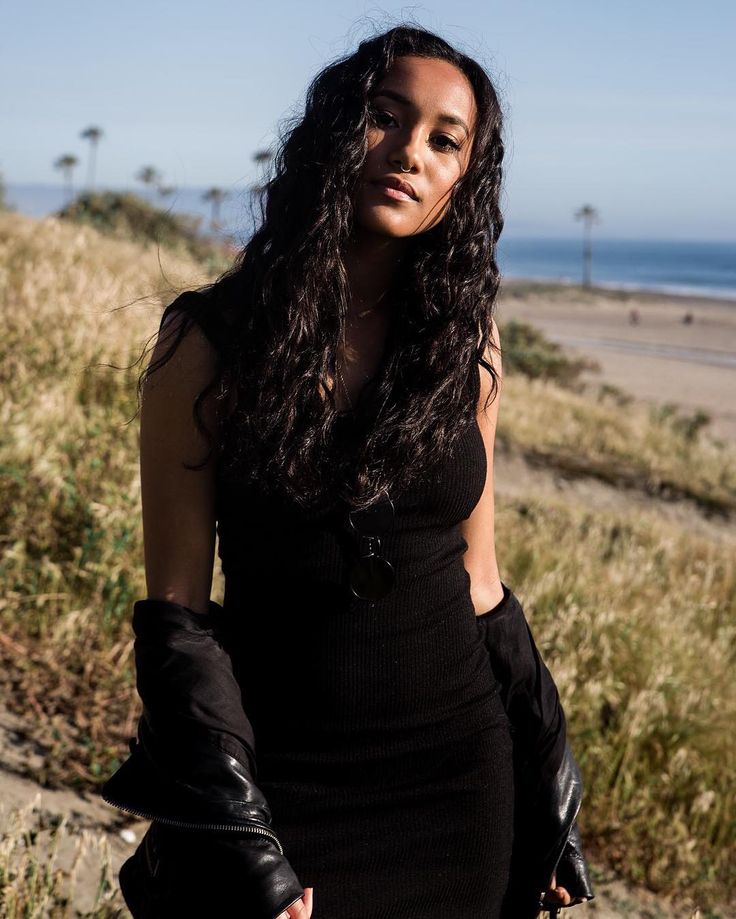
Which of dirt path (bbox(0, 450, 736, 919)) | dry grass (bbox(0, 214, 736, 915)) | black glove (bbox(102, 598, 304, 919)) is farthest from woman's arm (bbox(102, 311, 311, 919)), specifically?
dry grass (bbox(0, 214, 736, 915))

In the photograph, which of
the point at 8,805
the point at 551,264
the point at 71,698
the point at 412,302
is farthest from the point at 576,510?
the point at 551,264

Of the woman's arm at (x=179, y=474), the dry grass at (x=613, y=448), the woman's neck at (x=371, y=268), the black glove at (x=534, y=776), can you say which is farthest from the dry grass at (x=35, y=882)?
the dry grass at (x=613, y=448)

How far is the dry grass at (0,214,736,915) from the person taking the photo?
381 cm

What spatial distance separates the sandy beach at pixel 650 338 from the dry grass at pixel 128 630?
14401 millimetres

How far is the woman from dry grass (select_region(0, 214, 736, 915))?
939 millimetres

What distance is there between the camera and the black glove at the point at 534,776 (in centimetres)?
208

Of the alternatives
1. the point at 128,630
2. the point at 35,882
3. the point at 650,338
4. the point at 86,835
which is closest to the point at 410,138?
the point at 86,835

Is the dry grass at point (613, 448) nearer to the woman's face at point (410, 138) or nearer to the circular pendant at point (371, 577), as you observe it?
the woman's face at point (410, 138)

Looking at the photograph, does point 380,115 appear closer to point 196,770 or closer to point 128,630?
point 196,770

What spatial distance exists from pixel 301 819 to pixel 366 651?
297 mm

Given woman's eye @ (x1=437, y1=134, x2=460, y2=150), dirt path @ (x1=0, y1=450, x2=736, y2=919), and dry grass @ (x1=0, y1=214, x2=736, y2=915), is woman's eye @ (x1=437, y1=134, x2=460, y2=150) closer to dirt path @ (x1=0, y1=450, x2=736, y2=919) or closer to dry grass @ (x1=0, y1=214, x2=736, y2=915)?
dry grass @ (x1=0, y1=214, x2=736, y2=915)

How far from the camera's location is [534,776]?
6.99ft

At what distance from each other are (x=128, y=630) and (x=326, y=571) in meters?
2.34

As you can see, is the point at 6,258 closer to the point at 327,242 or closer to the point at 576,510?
the point at 576,510
